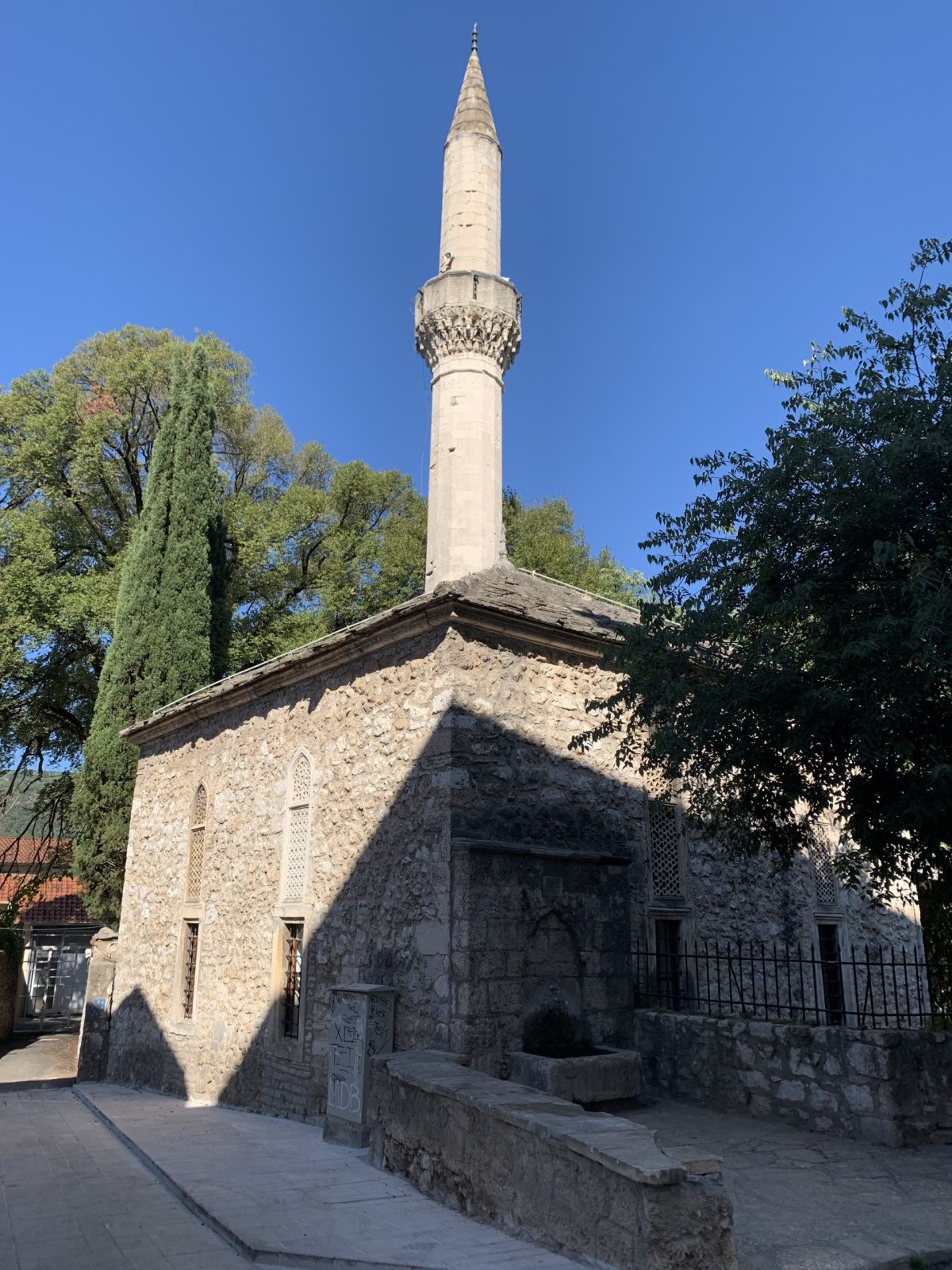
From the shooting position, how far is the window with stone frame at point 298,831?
10305 millimetres

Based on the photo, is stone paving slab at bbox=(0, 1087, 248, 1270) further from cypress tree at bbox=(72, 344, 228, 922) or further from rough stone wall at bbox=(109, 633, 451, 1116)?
cypress tree at bbox=(72, 344, 228, 922)

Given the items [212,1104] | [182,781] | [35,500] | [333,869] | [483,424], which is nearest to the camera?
[333,869]

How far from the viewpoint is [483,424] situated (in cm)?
2075

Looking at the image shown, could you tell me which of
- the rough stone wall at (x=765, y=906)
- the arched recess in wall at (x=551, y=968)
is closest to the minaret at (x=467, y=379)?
the rough stone wall at (x=765, y=906)

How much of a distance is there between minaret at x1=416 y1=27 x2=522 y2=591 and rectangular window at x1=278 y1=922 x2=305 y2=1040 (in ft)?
35.2

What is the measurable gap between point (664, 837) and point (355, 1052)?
13.0 feet

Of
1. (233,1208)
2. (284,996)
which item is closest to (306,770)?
(284,996)

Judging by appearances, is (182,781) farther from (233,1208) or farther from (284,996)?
(233,1208)

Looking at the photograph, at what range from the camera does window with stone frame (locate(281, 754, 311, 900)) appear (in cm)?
1030

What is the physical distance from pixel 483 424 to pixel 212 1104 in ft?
46.7

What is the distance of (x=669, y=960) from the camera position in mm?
9844

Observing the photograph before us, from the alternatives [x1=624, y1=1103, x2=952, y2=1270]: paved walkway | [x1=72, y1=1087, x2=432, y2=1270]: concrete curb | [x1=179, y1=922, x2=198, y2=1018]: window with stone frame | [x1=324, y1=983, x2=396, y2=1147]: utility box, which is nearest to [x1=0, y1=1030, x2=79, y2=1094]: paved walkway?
[x1=179, y1=922, x2=198, y2=1018]: window with stone frame

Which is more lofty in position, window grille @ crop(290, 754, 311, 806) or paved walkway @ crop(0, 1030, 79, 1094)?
window grille @ crop(290, 754, 311, 806)

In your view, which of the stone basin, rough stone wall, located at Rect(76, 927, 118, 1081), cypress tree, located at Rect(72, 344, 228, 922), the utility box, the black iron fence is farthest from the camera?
cypress tree, located at Rect(72, 344, 228, 922)
